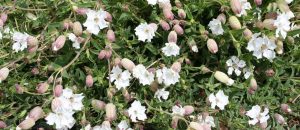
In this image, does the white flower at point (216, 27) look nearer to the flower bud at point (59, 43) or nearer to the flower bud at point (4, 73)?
the flower bud at point (59, 43)

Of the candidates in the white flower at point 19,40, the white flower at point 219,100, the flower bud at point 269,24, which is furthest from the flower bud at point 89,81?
the flower bud at point 269,24

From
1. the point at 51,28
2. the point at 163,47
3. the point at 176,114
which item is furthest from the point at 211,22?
the point at 51,28

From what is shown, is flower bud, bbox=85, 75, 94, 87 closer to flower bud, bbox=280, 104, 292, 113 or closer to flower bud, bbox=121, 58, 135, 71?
flower bud, bbox=121, 58, 135, 71

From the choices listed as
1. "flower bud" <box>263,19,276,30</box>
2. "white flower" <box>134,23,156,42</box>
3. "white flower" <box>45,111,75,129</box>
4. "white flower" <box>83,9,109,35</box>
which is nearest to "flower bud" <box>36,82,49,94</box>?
"white flower" <box>45,111,75,129</box>

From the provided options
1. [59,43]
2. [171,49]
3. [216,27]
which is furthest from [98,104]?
[216,27]

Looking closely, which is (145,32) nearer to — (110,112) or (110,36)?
(110,36)

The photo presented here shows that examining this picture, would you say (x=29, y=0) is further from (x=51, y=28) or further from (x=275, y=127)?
(x=275, y=127)

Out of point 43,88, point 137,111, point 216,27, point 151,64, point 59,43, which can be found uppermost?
point 216,27
